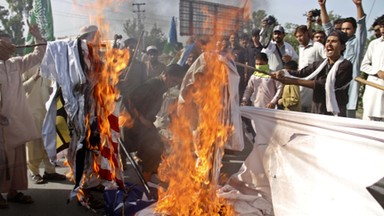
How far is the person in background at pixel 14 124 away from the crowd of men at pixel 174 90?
10 mm

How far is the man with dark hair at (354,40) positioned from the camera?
5.13 m

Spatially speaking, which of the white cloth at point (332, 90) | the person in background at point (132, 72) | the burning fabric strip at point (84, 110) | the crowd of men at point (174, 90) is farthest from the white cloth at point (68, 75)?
the white cloth at point (332, 90)

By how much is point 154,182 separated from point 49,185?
58.3 inches

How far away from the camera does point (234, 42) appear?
658cm

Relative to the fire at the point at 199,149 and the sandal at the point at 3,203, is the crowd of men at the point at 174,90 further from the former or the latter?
the fire at the point at 199,149

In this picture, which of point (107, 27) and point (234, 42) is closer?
point (107, 27)

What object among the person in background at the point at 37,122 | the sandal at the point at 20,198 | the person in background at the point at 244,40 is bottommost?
the sandal at the point at 20,198

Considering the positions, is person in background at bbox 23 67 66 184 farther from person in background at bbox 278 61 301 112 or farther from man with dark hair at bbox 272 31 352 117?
person in background at bbox 278 61 301 112

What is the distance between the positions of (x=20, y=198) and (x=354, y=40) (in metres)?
4.78

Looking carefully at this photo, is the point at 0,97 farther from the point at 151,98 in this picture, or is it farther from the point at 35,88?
the point at 151,98

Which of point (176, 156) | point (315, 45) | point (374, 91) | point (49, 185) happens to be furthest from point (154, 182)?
point (315, 45)

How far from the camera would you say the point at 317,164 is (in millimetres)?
3266

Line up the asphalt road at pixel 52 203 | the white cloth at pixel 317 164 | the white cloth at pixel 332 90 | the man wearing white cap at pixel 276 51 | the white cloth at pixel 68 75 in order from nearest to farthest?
the white cloth at pixel 317 164 → the white cloth at pixel 68 75 → the asphalt road at pixel 52 203 → the white cloth at pixel 332 90 → the man wearing white cap at pixel 276 51

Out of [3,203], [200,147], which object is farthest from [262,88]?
[3,203]
